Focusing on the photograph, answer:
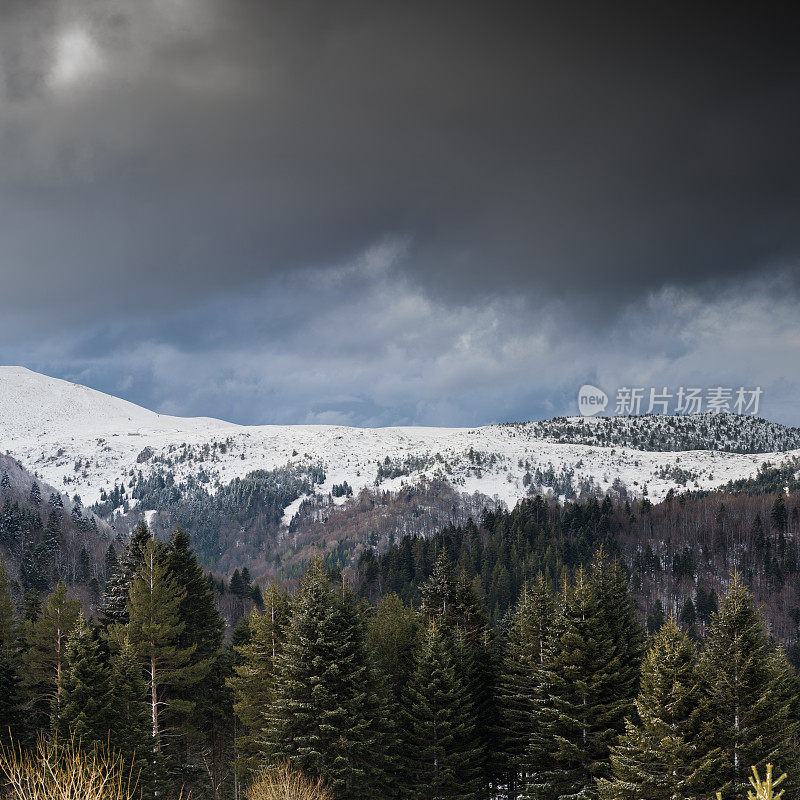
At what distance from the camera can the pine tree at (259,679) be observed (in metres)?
36.3

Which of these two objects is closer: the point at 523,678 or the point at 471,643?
the point at 523,678

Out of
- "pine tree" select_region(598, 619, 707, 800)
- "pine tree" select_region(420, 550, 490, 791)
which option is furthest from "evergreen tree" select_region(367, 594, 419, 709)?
"pine tree" select_region(598, 619, 707, 800)

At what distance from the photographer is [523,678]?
38.8 meters

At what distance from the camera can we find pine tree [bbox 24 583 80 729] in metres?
35.4

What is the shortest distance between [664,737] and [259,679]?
22.7m

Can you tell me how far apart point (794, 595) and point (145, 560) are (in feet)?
593

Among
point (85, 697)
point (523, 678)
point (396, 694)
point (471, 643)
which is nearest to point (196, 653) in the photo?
point (85, 697)

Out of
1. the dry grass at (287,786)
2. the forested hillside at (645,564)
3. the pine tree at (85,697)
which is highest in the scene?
the pine tree at (85,697)

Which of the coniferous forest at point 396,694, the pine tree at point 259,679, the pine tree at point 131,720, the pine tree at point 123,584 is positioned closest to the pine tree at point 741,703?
the coniferous forest at point 396,694

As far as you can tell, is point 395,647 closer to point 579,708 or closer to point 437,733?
point 437,733

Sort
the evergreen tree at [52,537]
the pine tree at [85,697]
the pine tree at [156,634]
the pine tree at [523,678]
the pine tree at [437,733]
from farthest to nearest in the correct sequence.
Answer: the evergreen tree at [52,537] < the pine tree at [523,678] < the pine tree at [437,733] < the pine tree at [156,634] < the pine tree at [85,697]

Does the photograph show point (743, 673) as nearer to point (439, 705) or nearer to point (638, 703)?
point (638, 703)

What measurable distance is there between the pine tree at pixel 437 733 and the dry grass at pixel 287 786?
7.77 meters

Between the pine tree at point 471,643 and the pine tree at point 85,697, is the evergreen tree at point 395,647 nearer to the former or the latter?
the pine tree at point 471,643
